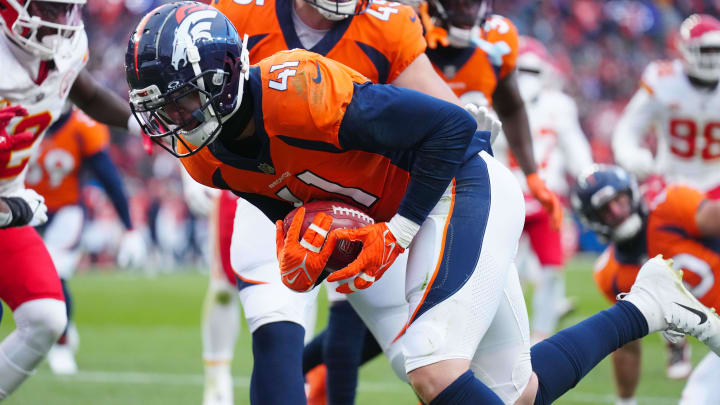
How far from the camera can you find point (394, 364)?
334cm

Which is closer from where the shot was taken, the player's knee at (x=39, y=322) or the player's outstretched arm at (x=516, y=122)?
the player's knee at (x=39, y=322)

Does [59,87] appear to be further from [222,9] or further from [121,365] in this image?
[121,365]

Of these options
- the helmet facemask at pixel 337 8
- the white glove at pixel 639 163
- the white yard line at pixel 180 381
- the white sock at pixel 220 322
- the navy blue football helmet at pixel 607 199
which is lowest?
Result: the white yard line at pixel 180 381

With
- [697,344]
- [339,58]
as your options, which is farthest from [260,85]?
[697,344]

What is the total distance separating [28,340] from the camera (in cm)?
368

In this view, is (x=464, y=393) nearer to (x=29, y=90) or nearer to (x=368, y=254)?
(x=368, y=254)

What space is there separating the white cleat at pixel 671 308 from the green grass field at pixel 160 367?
6.03ft

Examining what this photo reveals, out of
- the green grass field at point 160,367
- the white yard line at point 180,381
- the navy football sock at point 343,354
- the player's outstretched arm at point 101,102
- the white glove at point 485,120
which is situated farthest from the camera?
the green grass field at point 160,367

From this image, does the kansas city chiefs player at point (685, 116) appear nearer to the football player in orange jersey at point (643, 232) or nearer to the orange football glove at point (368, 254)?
the football player in orange jersey at point (643, 232)

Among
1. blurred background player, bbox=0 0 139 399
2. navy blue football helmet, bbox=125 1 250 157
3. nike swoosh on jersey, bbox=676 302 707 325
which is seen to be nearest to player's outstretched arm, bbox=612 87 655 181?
nike swoosh on jersey, bbox=676 302 707 325

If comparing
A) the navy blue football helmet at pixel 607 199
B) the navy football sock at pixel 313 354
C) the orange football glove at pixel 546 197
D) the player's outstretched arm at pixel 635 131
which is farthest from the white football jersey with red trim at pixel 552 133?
the navy football sock at pixel 313 354

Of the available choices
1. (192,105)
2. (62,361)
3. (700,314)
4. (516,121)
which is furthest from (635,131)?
(192,105)

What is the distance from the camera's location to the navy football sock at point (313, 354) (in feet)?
13.8

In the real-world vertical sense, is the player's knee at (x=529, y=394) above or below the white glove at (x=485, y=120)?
below
